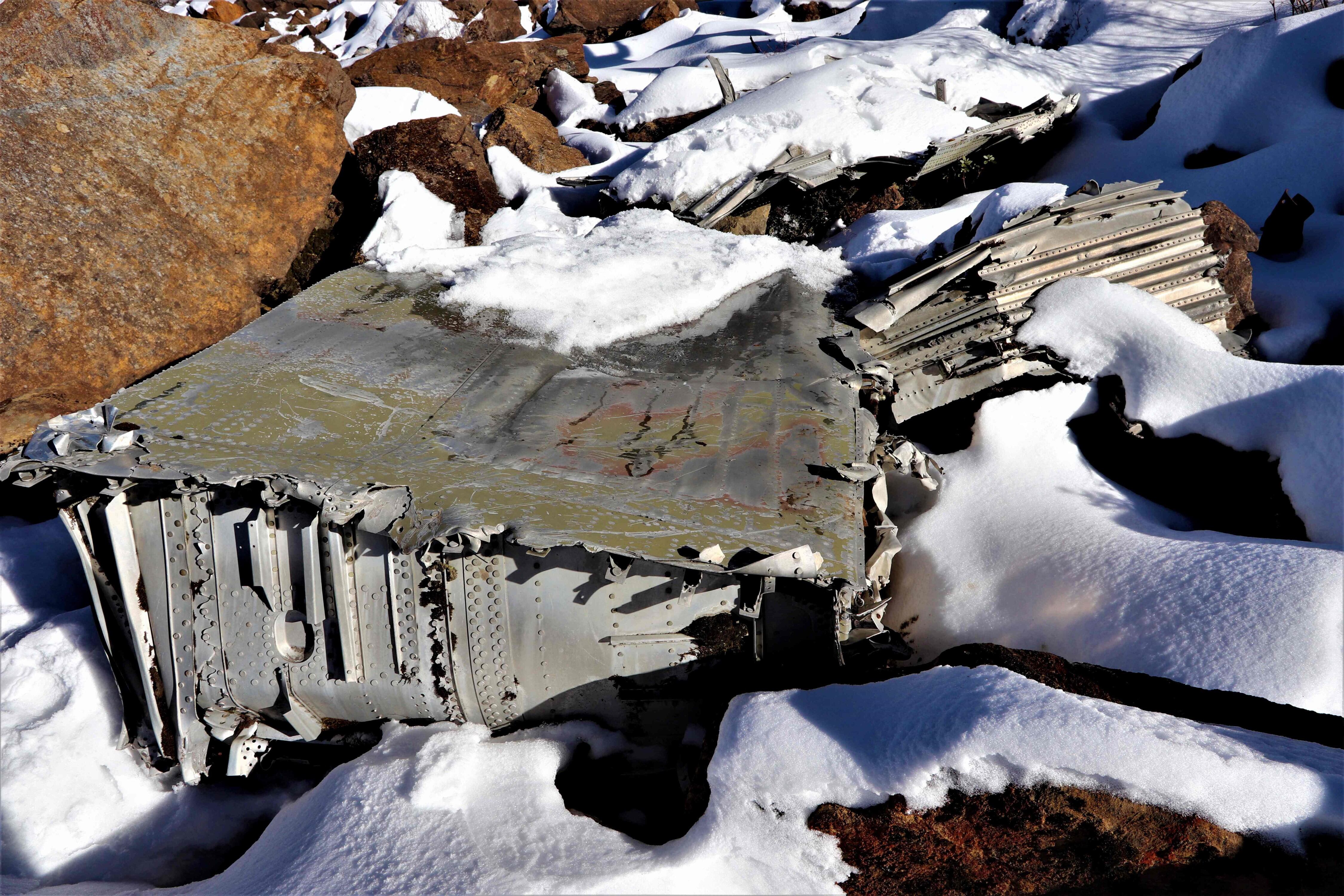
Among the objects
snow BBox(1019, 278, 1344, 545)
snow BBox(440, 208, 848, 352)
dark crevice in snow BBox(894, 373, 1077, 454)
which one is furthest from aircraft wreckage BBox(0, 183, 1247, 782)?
snow BBox(1019, 278, 1344, 545)

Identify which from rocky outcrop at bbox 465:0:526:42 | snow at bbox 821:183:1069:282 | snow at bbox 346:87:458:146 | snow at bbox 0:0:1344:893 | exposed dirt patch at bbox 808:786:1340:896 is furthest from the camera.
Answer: rocky outcrop at bbox 465:0:526:42

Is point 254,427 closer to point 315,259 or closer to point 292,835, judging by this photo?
point 292,835

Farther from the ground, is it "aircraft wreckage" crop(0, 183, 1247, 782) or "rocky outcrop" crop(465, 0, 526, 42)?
"rocky outcrop" crop(465, 0, 526, 42)

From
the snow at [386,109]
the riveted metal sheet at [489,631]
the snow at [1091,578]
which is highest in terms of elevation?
the snow at [386,109]

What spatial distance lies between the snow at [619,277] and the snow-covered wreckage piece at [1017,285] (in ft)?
2.03

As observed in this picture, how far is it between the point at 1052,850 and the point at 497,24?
1312 centimetres

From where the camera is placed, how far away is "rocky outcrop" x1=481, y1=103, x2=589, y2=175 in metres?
6.18

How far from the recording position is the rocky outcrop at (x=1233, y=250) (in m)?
4.17

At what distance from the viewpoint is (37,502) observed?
360 cm

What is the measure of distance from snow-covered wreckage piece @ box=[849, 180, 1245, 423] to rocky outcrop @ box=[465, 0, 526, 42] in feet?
32.7

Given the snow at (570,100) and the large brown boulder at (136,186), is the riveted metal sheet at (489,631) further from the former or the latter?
the snow at (570,100)

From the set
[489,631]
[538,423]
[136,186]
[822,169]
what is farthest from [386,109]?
[489,631]

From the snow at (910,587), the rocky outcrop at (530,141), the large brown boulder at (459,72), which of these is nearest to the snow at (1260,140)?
the snow at (910,587)

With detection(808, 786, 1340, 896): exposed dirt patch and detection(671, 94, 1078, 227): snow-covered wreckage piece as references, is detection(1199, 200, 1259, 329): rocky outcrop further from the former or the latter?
detection(808, 786, 1340, 896): exposed dirt patch
